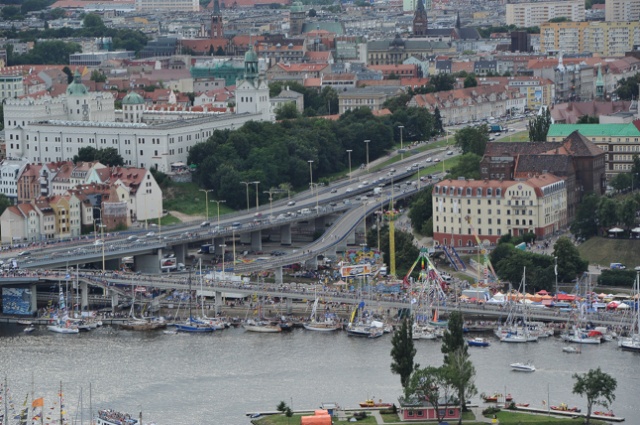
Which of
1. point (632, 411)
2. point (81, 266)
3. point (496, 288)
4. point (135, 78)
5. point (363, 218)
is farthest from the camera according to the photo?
point (135, 78)

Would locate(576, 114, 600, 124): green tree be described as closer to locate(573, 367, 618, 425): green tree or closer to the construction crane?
the construction crane

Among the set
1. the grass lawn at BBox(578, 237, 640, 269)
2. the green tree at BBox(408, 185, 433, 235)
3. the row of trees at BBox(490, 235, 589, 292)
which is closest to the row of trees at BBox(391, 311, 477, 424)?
the row of trees at BBox(490, 235, 589, 292)

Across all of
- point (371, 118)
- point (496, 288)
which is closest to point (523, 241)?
point (496, 288)

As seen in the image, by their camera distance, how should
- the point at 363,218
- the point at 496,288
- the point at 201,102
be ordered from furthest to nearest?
the point at 201,102 → the point at 363,218 → the point at 496,288

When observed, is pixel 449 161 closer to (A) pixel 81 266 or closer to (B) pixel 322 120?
(B) pixel 322 120

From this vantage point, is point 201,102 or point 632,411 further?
point 201,102

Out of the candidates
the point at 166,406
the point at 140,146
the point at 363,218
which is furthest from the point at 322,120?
the point at 166,406

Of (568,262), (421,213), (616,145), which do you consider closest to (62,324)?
(568,262)
